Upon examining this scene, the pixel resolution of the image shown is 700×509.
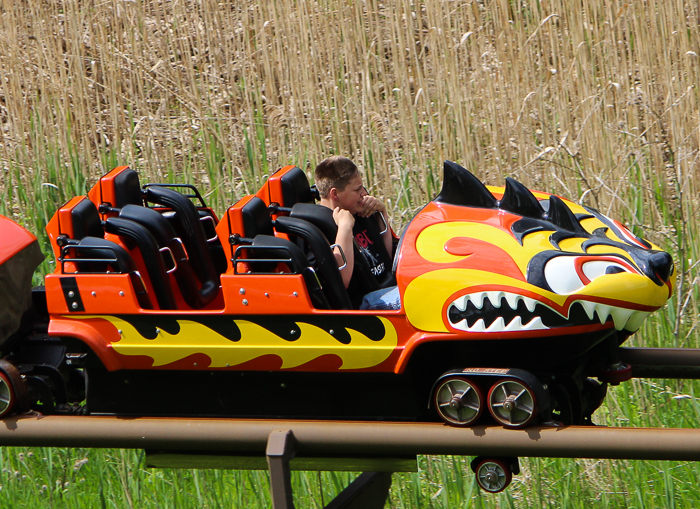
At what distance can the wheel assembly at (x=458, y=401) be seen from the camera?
215 cm

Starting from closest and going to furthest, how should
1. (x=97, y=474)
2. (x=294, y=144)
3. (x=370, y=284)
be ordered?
1. (x=370, y=284)
2. (x=97, y=474)
3. (x=294, y=144)

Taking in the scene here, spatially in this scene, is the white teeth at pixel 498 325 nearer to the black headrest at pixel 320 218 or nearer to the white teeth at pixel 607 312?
the white teeth at pixel 607 312

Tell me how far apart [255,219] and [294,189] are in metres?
0.39

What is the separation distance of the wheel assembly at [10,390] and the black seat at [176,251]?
1.94 feet

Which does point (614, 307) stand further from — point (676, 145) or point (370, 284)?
point (676, 145)

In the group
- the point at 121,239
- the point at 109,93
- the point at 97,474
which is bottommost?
the point at 97,474

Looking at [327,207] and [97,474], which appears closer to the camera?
[327,207]

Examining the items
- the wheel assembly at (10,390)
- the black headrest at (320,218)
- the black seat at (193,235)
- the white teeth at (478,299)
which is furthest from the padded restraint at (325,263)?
the wheel assembly at (10,390)

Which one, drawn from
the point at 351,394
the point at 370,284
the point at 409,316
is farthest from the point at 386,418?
the point at 370,284

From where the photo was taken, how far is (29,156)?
5.00 meters

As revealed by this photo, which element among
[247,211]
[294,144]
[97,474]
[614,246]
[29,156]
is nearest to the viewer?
[614,246]

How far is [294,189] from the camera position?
292cm

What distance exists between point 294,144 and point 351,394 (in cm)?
245

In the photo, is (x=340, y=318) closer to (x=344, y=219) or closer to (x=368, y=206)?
(x=344, y=219)
